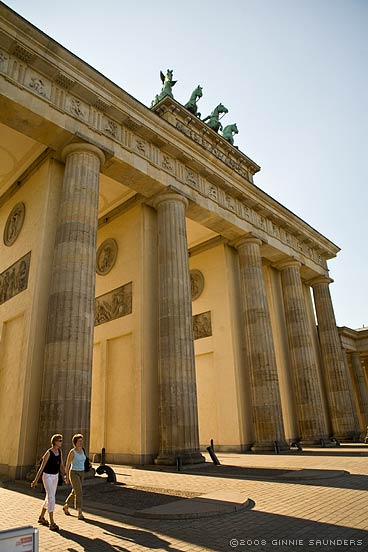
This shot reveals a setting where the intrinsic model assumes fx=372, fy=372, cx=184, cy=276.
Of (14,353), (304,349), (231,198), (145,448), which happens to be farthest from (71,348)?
(304,349)

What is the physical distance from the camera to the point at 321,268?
27.5 meters

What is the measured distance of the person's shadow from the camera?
4508 mm

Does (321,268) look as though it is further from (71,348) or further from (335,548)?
(335,548)

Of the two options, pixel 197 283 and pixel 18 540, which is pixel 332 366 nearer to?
pixel 197 283

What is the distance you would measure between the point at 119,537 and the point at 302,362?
62.1 feet

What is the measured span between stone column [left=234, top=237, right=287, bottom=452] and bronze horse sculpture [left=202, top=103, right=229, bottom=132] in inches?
373

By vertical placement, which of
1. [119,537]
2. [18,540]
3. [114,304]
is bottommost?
[119,537]

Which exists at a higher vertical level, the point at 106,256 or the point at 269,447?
the point at 106,256

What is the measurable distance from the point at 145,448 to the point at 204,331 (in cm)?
881

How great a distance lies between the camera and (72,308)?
1102 cm

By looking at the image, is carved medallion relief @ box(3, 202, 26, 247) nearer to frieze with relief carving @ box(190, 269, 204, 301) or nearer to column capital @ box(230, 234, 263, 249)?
frieze with relief carving @ box(190, 269, 204, 301)

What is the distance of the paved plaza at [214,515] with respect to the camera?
4.55 metres

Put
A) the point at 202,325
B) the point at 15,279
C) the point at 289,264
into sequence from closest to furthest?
the point at 15,279 → the point at 202,325 → the point at 289,264

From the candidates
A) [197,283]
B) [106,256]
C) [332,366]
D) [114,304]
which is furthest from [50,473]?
[332,366]
